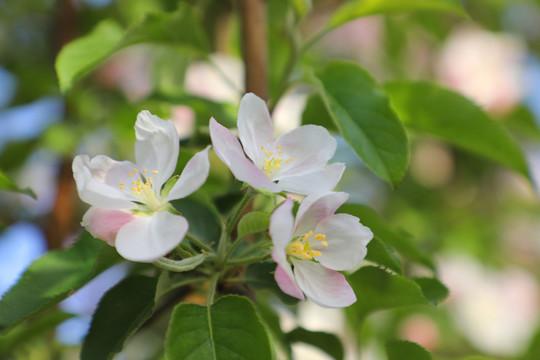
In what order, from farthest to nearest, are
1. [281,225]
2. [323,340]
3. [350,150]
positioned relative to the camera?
[350,150] → [323,340] → [281,225]

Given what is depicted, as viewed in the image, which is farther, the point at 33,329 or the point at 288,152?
the point at 33,329

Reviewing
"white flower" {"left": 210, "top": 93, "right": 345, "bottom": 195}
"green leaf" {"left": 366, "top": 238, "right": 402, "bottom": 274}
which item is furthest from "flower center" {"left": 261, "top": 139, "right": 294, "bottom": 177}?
"green leaf" {"left": 366, "top": 238, "right": 402, "bottom": 274}

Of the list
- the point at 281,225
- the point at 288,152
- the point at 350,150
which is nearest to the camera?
the point at 281,225

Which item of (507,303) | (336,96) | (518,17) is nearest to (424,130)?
(336,96)

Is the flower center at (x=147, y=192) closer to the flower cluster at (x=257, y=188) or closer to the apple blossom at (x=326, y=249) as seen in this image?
the flower cluster at (x=257, y=188)

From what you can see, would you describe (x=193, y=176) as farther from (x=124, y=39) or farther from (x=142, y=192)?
(x=124, y=39)

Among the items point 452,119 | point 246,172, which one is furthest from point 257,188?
point 452,119

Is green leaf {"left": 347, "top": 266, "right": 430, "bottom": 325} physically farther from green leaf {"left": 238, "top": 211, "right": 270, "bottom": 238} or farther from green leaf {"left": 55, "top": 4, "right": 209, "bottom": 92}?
green leaf {"left": 55, "top": 4, "right": 209, "bottom": 92}

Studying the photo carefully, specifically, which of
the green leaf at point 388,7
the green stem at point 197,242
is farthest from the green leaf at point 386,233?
the green leaf at point 388,7
